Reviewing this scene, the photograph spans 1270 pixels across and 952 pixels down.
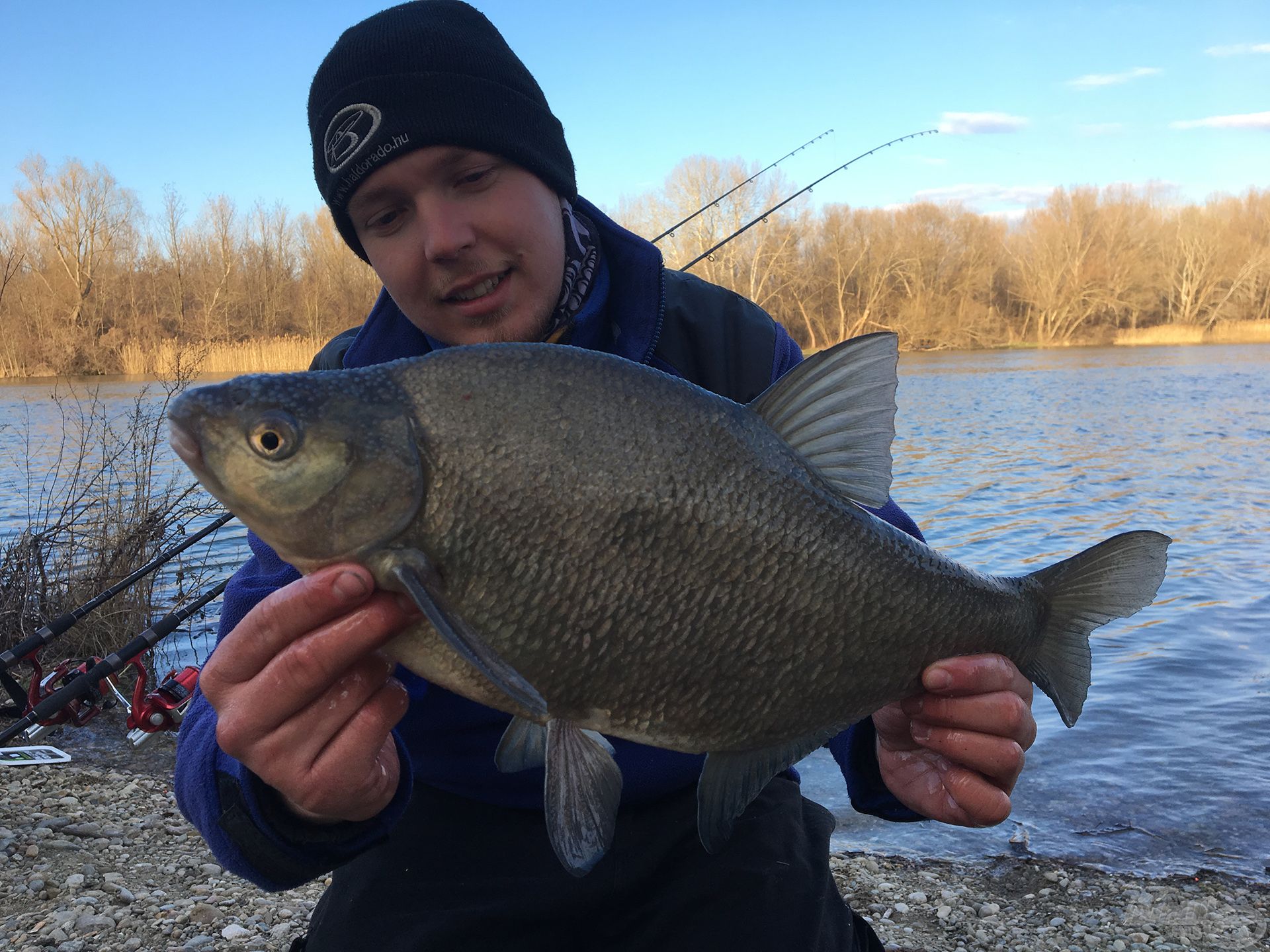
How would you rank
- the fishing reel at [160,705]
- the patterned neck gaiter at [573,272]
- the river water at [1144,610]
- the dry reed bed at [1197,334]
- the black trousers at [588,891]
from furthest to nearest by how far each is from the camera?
the dry reed bed at [1197,334] → the fishing reel at [160,705] → the river water at [1144,610] → the patterned neck gaiter at [573,272] → the black trousers at [588,891]

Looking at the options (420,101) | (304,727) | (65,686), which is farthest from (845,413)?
(65,686)

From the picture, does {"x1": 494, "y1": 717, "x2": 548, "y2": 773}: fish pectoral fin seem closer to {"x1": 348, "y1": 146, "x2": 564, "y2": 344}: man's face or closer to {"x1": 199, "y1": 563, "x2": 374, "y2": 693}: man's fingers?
{"x1": 199, "y1": 563, "x2": 374, "y2": 693}: man's fingers

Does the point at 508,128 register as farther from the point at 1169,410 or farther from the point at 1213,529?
the point at 1169,410

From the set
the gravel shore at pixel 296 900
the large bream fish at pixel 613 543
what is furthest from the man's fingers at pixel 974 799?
the gravel shore at pixel 296 900

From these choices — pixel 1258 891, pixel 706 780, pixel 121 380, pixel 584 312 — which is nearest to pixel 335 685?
pixel 706 780

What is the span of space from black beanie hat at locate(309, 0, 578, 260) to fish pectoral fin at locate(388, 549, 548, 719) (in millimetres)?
1363

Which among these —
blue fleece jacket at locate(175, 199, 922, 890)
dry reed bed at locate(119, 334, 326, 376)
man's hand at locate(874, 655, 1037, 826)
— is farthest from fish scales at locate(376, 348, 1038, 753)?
dry reed bed at locate(119, 334, 326, 376)

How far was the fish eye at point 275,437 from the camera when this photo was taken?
1325 millimetres

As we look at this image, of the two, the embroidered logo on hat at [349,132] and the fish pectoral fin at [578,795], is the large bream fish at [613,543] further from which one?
the embroidered logo on hat at [349,132]

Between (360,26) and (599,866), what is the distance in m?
2.21

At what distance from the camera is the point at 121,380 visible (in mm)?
24875

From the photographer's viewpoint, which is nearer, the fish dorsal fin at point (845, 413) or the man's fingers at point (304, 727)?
the man's fingers at point (304, 727)

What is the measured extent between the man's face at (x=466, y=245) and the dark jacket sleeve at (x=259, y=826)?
3.17ft

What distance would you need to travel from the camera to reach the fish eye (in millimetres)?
1325
